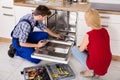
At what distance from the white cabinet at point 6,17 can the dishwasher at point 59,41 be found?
1.88ft

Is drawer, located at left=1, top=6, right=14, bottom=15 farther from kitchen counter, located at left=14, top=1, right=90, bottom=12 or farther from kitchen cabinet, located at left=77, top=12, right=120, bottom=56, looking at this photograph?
kitchen cabinet, located at left=77, top=12, right=120, bottom=56

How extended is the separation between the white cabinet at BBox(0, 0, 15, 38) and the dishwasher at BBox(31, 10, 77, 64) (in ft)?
1.88

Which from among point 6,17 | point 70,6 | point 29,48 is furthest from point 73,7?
point 6,17

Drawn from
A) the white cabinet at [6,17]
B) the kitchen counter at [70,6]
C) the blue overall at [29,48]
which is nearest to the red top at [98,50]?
the kitchen counter at [70,6]

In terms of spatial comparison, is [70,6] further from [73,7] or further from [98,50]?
[98,50]

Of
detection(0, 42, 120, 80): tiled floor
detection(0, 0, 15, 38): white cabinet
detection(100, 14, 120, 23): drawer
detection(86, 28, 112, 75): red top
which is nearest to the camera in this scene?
detection(86, 28, 112, 75): red top

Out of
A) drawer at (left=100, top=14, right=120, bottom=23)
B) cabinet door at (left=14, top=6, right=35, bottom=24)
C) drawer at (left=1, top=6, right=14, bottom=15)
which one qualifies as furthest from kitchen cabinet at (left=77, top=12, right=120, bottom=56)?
drawer at (left=1, top=6, right=14, bottom=15)

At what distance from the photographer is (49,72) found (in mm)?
2258

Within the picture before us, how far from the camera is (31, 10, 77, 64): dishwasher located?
213 centimetres

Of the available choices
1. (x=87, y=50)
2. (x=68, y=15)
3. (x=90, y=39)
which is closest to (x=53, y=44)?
(x=87, y=50)

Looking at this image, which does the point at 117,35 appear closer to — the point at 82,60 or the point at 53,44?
the point at 82,60

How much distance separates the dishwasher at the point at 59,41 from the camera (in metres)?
2.13

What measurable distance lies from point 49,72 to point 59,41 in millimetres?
445

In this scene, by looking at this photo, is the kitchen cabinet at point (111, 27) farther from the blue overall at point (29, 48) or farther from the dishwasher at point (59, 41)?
the blue overall at point (29, 48)
